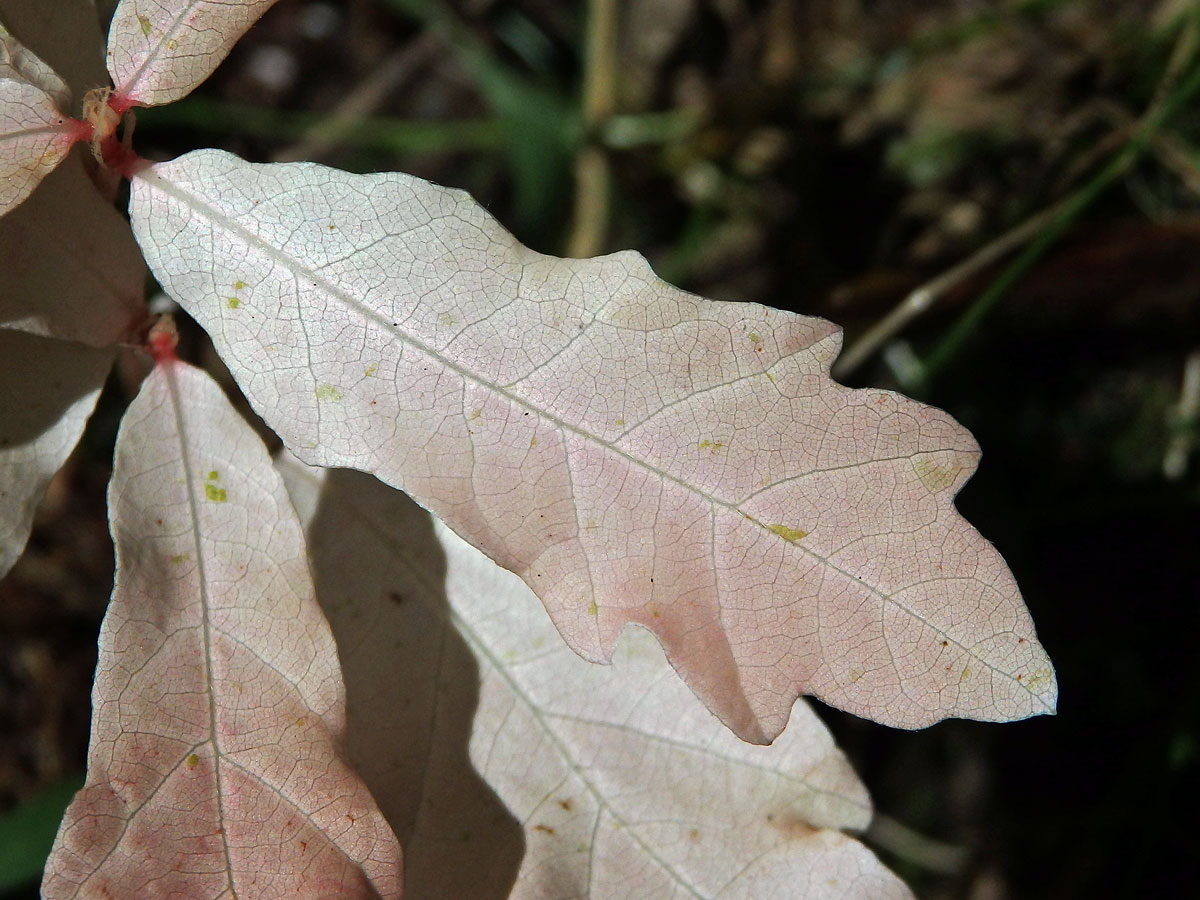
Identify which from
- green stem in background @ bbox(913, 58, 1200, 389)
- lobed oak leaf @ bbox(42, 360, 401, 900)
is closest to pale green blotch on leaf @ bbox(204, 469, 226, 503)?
lobed oak leaf @ bbox(42, 360, 401, 900)

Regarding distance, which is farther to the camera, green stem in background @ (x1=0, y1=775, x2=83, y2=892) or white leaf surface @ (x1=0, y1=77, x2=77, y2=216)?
green stem in background @ (x1=0, y1=775, x2=83, y2=892)

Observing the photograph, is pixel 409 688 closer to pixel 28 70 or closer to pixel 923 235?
pixel 28 70

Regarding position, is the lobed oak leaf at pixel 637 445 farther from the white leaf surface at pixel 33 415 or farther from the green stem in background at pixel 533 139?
the green stem in background at pixel 533 139

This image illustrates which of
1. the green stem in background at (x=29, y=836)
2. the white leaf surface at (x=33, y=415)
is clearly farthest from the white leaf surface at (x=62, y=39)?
the green stem in background at (x=29, y=836)

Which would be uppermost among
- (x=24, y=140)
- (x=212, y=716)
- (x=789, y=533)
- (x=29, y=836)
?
(x=24, y=140)

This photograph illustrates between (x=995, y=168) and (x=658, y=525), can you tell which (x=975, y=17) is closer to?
(x=995, y=168)

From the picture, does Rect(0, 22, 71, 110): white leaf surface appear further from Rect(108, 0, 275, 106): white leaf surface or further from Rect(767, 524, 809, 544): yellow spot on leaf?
Rect(767, 524, 809, 544): yellow spot on leaf

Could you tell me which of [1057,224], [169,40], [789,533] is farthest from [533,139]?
[789,533]
